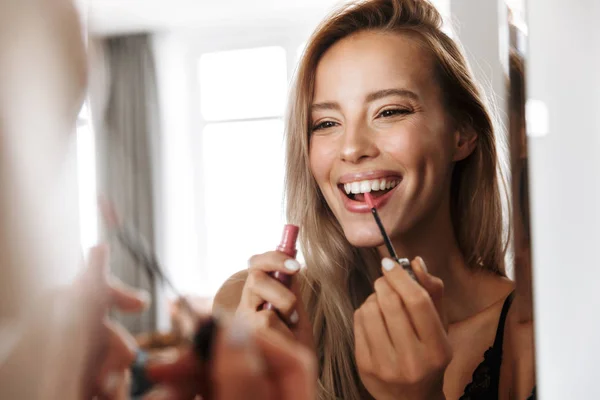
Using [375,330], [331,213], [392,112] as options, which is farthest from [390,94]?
[375,330]

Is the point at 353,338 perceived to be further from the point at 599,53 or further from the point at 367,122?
the point at 599,53

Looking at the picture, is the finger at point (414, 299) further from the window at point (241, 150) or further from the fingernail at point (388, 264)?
the window at point (241, 150)

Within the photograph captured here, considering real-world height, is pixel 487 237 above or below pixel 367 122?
below

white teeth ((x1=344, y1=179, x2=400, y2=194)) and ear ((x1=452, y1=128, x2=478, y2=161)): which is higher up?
ear ((x1=452, y1=128, x2=478, y2=161))

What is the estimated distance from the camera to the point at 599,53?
814 millimetres

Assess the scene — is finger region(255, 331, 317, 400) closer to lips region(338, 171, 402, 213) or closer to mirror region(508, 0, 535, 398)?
lips region(338, 171, 402, 213)

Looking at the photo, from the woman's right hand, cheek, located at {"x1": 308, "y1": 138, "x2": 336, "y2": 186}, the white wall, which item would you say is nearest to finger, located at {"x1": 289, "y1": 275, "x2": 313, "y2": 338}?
the woman's right hand

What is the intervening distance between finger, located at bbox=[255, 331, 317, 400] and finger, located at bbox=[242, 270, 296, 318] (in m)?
0.03

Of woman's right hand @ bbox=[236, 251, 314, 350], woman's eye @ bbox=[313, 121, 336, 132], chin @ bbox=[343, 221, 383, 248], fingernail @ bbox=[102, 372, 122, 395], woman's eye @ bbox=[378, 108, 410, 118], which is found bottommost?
fingernail @ bbox=[102, 372, 122, 395]

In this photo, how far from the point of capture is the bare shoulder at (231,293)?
56cm

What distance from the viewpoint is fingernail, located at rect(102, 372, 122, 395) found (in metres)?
0.53

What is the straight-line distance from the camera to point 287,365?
544 millimetres

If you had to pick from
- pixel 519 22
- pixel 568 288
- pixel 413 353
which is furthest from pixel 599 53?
pixel 413 353

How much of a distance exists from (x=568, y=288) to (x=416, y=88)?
1.17 ft
